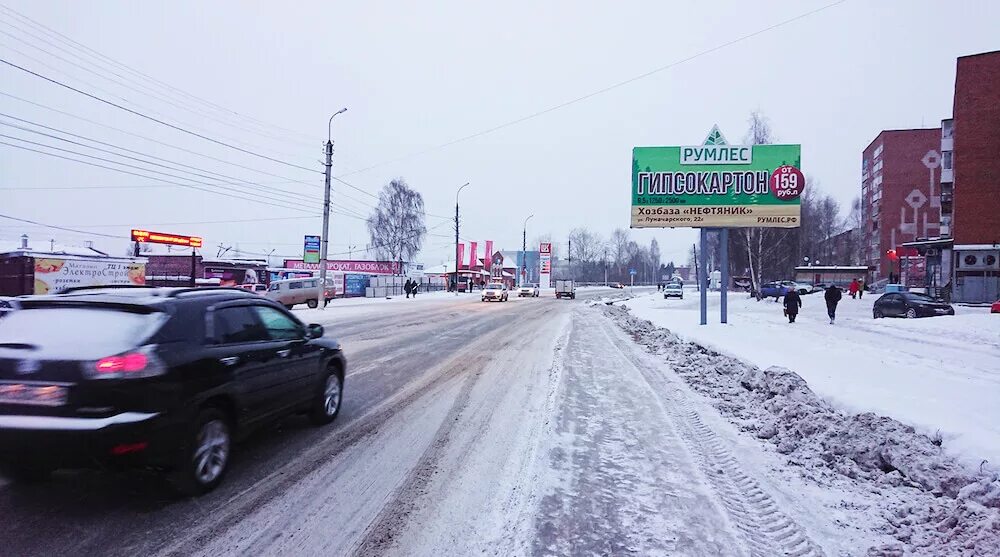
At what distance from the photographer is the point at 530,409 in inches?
291

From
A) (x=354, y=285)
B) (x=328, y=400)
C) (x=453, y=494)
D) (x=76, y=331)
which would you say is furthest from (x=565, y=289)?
(x=76, y=331)

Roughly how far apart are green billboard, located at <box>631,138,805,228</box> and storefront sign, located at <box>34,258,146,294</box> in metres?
23.5

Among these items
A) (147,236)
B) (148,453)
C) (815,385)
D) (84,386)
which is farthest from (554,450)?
(147,236)

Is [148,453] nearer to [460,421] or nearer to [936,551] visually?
[460,421]

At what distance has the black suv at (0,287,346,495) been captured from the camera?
12.2 ft

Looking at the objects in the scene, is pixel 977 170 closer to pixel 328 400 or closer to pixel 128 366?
pixel 328 400

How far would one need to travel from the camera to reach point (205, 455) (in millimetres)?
4367

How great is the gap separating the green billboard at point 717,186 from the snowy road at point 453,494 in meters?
12.9

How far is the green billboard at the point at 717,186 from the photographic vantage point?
1889cm

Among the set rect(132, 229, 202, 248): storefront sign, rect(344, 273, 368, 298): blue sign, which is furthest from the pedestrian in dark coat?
rect(132, 229, 202, 248): storefront sign

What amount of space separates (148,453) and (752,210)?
19219 mm

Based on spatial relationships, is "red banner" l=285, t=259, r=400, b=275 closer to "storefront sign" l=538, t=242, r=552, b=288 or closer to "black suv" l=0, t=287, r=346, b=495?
"storefront sign" l=538, t=242, r=552, b=288

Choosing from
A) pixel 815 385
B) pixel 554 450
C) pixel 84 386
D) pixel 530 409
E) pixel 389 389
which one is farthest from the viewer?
pixel 389 389

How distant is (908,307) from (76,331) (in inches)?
1161
